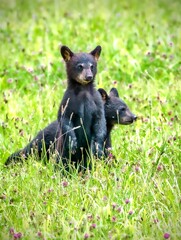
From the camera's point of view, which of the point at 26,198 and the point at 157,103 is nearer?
the point at 26,198

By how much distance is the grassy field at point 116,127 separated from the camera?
6082 millimetres

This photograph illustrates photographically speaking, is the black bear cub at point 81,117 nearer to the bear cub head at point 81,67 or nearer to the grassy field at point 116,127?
the bear cub head at point 81,67

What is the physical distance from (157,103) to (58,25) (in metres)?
4.21

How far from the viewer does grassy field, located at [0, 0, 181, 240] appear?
20.0 feet

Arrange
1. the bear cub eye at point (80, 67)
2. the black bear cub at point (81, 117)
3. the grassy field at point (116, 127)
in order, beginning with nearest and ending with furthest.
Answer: the grassy field at point (116, 127), the black bear cub at point (81, 117), the bear cub eye at point (80, 67)

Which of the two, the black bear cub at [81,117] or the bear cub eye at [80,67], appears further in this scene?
the bear cub eye at [80,67]

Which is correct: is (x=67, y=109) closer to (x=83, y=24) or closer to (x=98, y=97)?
(x=98, y=97)

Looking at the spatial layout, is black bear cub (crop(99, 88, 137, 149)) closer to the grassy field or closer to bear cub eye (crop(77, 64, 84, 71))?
the grassy field

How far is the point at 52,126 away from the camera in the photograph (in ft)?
27.8

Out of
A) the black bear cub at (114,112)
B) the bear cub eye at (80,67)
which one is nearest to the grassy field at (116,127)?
the black bear cub at (114,112)

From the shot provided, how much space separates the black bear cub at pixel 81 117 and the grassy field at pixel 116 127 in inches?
12.2

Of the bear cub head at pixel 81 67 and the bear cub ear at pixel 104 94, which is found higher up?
the bear cub head at pixel 81 67

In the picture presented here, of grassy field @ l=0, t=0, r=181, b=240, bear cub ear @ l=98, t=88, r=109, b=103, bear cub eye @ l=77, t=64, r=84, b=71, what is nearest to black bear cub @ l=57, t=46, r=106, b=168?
bear cub eye @ l=77, t=64, r=84, b=71

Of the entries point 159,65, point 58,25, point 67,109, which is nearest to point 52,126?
point 67,109
